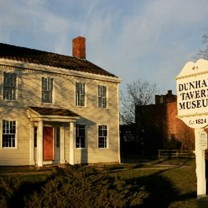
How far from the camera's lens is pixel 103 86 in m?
27.9

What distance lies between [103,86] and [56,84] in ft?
13.9

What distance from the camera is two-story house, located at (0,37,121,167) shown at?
22484 millimetres

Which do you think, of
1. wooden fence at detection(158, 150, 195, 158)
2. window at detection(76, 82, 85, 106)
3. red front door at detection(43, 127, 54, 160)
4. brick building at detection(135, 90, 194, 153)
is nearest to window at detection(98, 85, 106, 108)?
window at detection(76, 82, 85, 106)

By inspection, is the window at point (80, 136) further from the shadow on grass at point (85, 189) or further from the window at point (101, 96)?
the shadow on grass at point (85, 189)

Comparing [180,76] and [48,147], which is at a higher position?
[180,76]

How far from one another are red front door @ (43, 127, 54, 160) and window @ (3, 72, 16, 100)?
306 centimetres

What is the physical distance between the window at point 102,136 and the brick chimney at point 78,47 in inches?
247

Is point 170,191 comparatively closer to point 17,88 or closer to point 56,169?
point 56,169

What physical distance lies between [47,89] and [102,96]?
16.0 feet

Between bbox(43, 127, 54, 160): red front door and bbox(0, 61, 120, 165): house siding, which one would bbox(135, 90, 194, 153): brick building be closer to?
bbox(0, 61, 120, 165): house siding

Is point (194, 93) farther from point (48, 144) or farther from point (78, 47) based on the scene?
point (78, 47)

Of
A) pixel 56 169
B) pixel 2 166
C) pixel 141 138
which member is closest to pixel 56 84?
pixel 2 166

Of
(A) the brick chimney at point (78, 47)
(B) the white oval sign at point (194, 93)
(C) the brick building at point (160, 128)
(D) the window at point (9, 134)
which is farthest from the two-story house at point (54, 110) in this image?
(C) the brick building at point (160, 128)

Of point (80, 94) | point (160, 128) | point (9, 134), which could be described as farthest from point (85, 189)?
point (160, 128)
